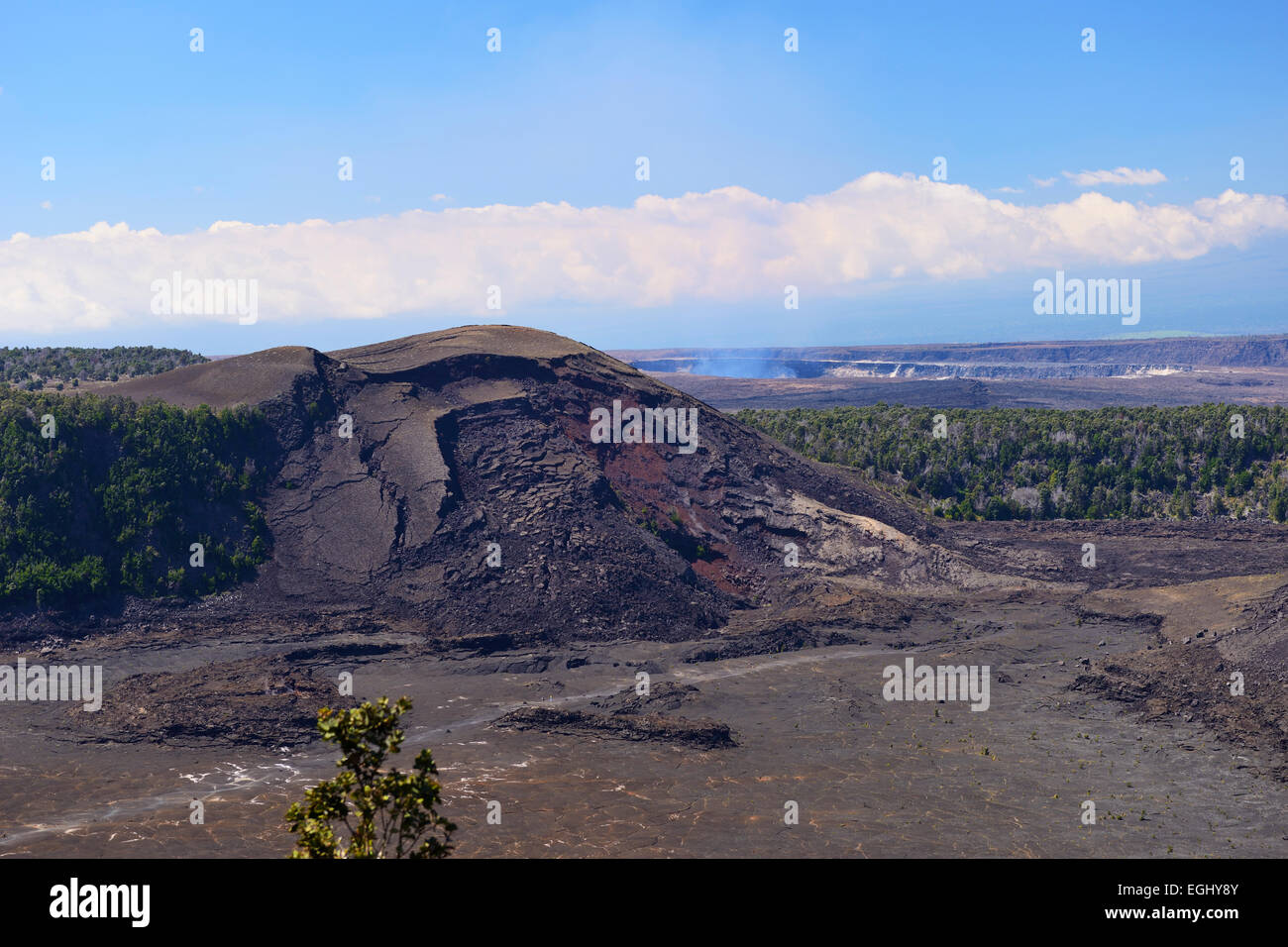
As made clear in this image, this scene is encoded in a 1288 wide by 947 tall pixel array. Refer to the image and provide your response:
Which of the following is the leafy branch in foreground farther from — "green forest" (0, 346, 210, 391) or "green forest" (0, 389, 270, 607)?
"green forest" (0, 346, 210, 391)

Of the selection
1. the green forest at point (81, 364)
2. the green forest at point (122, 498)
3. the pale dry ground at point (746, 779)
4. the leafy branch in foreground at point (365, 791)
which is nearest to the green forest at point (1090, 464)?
the pale dry ground at point (746, 779)

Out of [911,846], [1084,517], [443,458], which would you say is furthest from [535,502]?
[1084,517]

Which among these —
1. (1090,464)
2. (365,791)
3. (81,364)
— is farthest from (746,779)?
(81,364)

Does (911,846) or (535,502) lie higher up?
(535,502)

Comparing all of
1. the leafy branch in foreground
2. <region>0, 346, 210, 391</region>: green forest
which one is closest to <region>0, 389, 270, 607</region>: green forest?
<region>0, 346, 210, 391</region>: green forest

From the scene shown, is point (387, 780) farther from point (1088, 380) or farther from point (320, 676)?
point (1088, 380)
